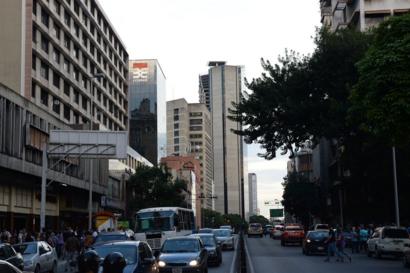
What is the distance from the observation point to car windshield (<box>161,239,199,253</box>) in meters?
21.4

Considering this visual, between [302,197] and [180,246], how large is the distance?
2479 inches

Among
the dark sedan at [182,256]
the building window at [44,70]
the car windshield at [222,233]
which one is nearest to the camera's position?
the dark sedan at [182,256]

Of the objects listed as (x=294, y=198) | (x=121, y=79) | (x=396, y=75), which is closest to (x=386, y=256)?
(x=396, y=75)

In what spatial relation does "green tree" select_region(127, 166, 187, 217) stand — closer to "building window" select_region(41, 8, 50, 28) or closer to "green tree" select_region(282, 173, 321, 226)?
"green tree" select_region(282, 173, 321, 226)

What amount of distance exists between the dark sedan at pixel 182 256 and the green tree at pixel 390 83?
800 centimetres

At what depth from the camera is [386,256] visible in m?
34.8

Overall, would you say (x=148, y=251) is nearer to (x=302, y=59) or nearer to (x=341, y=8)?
(x=302, y=59)

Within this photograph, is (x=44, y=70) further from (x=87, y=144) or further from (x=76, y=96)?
(x=87, y=144)

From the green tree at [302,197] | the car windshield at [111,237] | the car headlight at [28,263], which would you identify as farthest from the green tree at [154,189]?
the car headlight at [28,263]

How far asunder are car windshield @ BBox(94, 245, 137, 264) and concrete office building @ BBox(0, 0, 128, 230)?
25.6 metres

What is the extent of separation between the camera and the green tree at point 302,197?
82.3 meters

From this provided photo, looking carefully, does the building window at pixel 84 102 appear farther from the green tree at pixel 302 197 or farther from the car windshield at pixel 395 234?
the car windshield at pixel 395 234

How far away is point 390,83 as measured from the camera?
23.1 m

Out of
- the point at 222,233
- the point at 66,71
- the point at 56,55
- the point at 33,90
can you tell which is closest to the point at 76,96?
the point at 66,71
